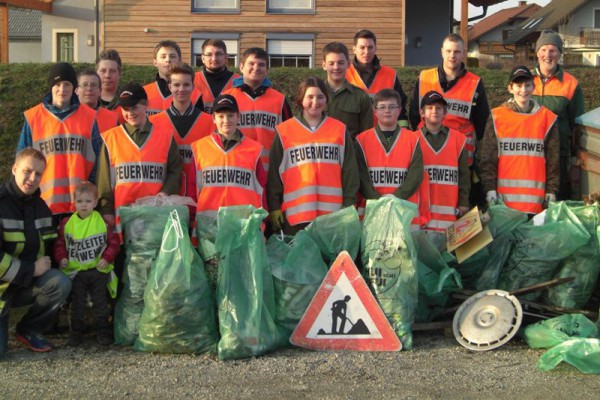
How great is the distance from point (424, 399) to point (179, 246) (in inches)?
71.0

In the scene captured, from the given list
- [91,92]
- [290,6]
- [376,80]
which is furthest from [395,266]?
[290,6]

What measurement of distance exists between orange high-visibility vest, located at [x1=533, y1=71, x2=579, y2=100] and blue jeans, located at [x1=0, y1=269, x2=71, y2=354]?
420cm

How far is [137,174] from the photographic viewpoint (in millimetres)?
5668

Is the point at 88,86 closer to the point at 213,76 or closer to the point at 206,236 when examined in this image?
the point at 213,76

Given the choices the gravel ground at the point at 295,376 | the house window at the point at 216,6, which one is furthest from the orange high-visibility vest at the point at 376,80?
the house window at the point at 216,6

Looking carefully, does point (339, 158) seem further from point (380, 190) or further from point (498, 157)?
point (498, 157)

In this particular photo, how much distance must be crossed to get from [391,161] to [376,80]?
1.19 metres

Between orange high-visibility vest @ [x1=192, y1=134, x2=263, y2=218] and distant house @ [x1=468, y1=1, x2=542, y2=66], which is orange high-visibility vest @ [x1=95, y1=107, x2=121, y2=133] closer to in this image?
orange high-visibility vest @ [x1=192, y1=134, x2=263, y2=218]

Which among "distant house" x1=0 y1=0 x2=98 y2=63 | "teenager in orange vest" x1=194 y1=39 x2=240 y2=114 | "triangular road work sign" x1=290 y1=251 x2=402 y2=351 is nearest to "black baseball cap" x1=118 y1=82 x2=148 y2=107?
"teenager in orange vest" x1=194 y1=39 x2=240 y2=114

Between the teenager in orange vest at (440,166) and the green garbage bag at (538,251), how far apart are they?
56 centimetres

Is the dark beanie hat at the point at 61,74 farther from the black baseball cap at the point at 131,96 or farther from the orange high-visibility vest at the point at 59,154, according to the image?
the black baseball cap at the point at 131,96

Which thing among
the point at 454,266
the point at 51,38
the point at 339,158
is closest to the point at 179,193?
the point at 339,158

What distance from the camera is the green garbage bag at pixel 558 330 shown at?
5133 millimetres

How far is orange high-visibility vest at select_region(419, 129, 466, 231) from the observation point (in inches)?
241
